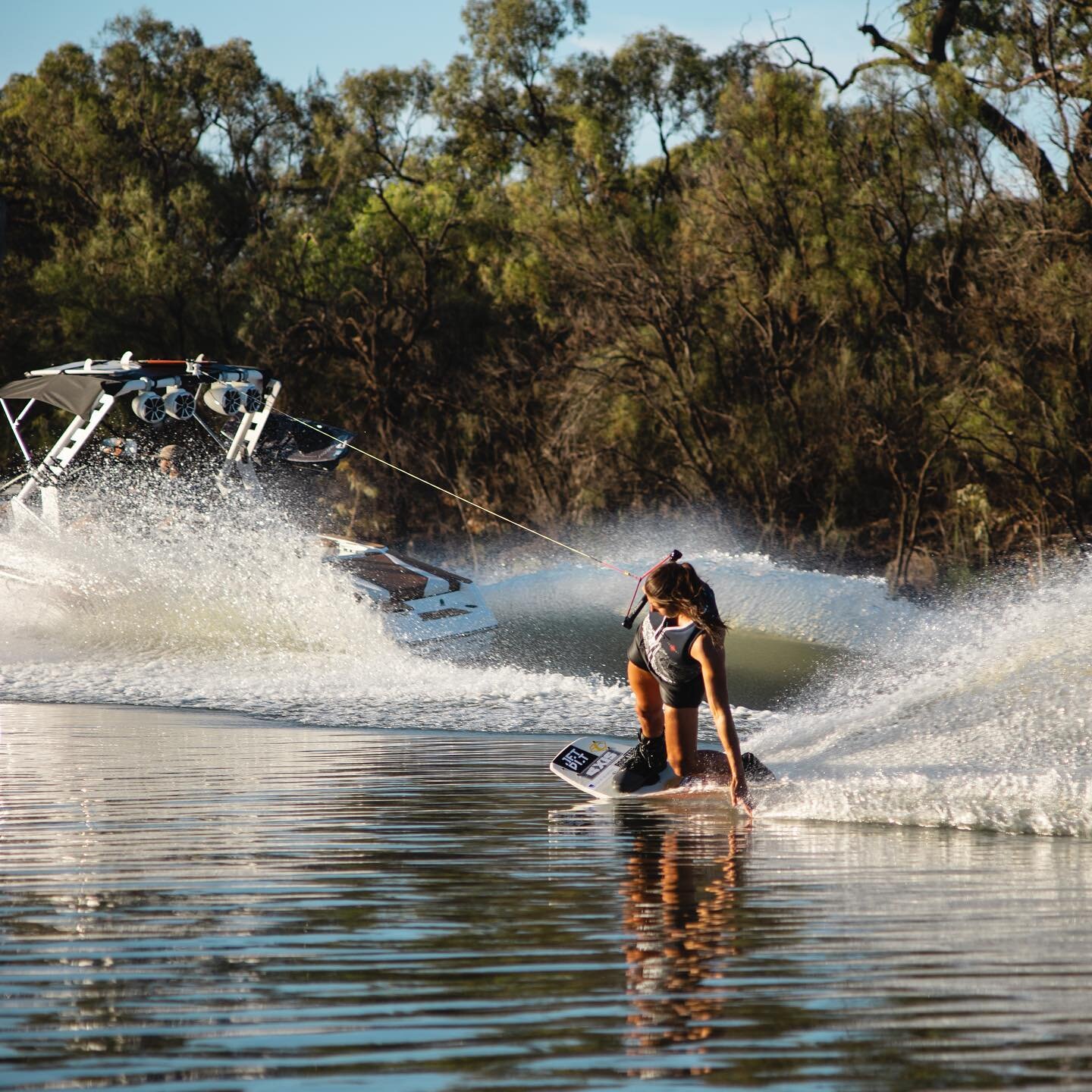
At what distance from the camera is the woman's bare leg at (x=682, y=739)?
6996 mm

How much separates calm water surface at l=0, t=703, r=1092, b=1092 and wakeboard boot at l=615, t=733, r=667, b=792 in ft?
0.34

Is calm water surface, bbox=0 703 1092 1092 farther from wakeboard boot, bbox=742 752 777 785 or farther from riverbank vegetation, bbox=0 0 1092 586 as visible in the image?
riverbank vegetation, bbox=0 0 1092 586

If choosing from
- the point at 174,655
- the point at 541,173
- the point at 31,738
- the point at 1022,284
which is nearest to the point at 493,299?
the point at 541,173

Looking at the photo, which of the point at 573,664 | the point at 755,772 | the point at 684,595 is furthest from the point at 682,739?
the point at 573,664

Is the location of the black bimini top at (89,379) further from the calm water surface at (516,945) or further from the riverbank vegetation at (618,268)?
the riverbank vegetation at (618,268)

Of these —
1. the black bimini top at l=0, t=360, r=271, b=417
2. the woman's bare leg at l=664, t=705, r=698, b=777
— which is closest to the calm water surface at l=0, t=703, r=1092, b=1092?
the woman's bare leg at l=664, t=705, r=698, b=777

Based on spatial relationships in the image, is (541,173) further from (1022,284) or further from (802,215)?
(1022,284)

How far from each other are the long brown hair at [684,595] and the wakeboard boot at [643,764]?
688 mm

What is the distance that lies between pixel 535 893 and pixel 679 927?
0.62 metres

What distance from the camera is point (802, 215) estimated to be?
29.7m

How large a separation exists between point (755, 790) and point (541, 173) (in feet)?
91.2

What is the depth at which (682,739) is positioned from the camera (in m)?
7.02

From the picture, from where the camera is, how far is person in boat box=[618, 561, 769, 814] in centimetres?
654

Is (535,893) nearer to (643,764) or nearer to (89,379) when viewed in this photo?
(643,764)
